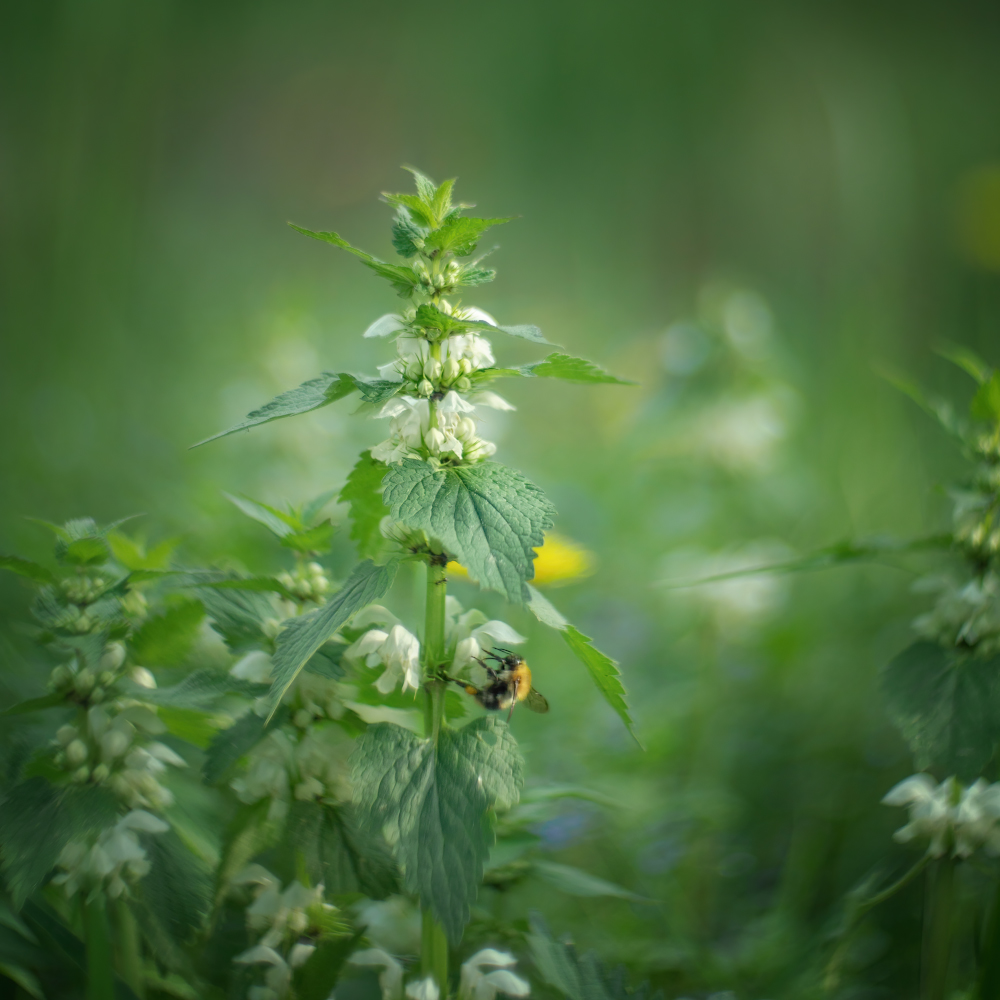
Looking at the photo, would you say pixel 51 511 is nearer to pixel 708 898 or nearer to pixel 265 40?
pixel 708 898

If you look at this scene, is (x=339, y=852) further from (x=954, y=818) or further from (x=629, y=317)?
(x=629, y=317)

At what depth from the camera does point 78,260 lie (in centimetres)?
271

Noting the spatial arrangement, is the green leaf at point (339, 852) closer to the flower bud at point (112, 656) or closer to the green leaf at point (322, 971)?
the green leaf at point (322, 971)

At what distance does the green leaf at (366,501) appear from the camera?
0.76 metres

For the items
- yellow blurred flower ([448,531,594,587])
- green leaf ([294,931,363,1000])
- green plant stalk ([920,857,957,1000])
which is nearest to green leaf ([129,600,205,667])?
green leaf ([294,931,363,1000])

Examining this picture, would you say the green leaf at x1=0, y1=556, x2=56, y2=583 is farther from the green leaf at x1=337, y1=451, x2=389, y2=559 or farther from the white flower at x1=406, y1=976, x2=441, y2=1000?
the white flower at x1=406, y1=976, x2=441, y2=1000

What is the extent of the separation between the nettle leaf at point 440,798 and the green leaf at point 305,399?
1.03 ft

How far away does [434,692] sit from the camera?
777 millimetres

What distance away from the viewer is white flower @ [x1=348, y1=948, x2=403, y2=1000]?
77cm

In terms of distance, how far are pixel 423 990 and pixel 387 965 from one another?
0.07 meters

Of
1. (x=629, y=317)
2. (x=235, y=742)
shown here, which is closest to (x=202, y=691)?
(x=235, y=742)

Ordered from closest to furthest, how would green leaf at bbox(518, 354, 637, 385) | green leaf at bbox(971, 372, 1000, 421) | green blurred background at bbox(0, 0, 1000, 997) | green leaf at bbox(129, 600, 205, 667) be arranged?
green leaf at bbox(518, 354, 637, 385) → green leaf at bbox(129, 600, 205, 667) → green leaf at bbox(971, 372, 1000, 421) → green blurred background at bbox(0, 0, 1000, 997)

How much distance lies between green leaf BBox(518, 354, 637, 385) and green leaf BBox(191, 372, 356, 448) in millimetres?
171

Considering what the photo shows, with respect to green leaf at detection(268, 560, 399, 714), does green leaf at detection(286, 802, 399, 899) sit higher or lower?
lower
